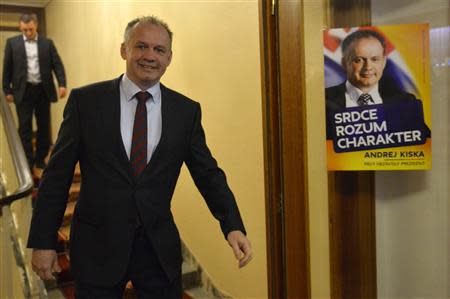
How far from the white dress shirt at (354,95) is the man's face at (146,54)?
77 cm

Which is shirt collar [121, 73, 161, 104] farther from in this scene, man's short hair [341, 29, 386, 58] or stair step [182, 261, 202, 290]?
stair step [182, 261, 202, 290]

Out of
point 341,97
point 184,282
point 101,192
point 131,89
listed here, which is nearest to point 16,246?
point 184,282

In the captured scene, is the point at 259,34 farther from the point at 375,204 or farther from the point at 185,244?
the point at 185,244

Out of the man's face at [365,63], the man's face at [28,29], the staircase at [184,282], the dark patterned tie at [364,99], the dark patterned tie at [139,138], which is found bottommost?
the staircase at [184,282]

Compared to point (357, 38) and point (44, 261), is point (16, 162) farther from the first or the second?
point (357, 38)

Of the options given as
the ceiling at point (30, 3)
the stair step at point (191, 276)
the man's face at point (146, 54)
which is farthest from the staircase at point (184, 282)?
the ceiling at point (30, 3)

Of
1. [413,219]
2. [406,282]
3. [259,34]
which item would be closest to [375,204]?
[413,219]

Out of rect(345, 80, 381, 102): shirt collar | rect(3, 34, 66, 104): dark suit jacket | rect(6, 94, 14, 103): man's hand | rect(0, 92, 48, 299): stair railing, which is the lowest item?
rect(0, 92, 48, 299): stair railing

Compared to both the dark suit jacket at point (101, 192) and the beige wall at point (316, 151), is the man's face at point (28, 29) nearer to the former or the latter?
the beige wall at point (316, 151)

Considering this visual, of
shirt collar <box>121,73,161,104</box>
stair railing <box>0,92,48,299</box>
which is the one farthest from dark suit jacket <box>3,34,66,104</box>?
shirt collar <box>121,73,161,104</box>

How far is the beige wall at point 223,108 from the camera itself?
2.42 meters

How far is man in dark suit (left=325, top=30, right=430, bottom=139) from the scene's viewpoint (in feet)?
6.11

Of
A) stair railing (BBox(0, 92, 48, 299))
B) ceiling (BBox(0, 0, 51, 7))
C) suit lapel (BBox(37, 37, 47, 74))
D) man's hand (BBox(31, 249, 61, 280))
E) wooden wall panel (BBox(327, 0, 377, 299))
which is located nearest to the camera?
man's hand (BBox(31, 249, 61, 280))

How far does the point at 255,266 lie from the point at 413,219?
2.79 feet
